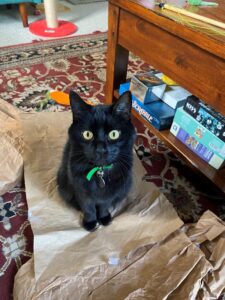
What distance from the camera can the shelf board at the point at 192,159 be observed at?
95 centimetres

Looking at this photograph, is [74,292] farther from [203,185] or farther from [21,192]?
[203,185]

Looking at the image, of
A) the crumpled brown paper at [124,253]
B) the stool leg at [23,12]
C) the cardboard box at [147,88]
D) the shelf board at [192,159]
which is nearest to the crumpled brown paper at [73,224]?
the crumpled brown paper at [124,253]

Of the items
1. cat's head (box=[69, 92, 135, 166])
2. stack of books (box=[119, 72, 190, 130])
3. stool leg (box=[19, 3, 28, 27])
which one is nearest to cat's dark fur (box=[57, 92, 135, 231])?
cat's head (box=[69, 92, 135, 166])

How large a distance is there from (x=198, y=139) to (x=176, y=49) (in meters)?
0.35

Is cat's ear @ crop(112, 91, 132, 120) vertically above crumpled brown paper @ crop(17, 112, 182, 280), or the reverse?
cat's ear @ crop(112, 91, 132, 120)

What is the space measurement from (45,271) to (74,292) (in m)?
0.11

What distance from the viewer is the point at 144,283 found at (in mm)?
788

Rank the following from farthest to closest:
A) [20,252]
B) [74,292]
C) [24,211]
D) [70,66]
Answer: [70,66]
[24,211]
[20,252]
[74,292]

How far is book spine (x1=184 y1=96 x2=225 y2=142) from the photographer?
2.98 ft

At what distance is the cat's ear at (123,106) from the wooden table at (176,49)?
0.87 ft

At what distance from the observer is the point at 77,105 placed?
2.37 ft

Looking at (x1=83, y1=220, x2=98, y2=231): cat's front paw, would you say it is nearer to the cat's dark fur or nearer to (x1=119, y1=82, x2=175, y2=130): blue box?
the cat's dark fur

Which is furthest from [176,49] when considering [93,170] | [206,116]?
[93,170]

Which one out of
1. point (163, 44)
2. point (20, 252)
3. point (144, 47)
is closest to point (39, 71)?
point (144, 47)
